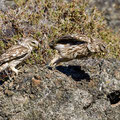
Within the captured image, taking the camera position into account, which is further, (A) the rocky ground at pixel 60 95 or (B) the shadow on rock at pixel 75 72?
(B) the shadow on rock at pixel 75 72

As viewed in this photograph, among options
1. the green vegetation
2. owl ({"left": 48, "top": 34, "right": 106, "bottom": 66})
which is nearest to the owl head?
owl ({"left": 48, "top": 34, "right": 106, "bottom": 66})

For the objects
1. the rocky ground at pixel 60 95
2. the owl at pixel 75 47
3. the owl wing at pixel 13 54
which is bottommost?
the rocky ground at pixel 60 95

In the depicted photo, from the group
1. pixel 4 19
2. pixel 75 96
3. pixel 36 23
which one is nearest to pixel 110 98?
pixel 75 96

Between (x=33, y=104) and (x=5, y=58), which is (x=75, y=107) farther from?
(x=5, y=58)

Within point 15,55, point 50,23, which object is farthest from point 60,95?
point 50,23

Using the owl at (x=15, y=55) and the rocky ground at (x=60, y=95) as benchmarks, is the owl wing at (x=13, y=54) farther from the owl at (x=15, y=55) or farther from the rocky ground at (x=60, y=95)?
the rocky ground at (x=60, y=95)

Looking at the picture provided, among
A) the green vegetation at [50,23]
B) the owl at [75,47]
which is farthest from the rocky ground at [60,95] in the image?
the green vegetation at [50,23]
